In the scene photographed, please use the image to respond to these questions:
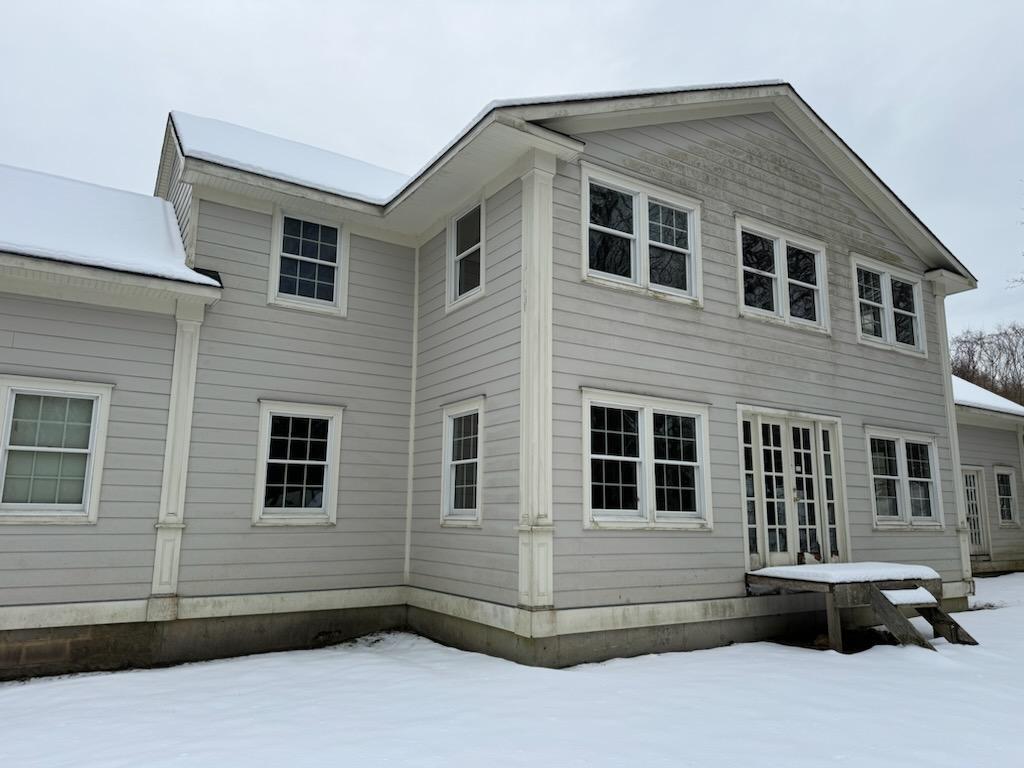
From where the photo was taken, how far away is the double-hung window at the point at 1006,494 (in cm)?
1675

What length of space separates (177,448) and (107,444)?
710mm

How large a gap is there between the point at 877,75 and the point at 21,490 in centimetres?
9935

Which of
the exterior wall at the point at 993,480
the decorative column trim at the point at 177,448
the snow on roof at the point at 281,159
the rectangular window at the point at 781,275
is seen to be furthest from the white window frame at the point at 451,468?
the exterior wall at the point at 993,480

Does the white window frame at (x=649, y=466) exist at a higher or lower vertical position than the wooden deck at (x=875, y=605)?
higher

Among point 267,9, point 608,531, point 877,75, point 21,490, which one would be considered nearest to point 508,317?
point 608,531

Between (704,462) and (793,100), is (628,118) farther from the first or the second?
(704,462)

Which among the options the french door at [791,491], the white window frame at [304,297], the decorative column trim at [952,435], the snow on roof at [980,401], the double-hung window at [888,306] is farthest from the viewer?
the snow on roof at [980,401]

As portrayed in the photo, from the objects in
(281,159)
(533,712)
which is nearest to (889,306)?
(533,712)

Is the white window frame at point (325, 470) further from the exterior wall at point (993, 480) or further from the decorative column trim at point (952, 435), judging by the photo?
the exterior wall at point (993, 480)

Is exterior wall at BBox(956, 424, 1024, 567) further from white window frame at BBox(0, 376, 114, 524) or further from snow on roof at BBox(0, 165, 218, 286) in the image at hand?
white window frame at BBox(0, 376, 114, 524)

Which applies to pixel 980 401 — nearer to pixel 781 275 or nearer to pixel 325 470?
pixel 781 275

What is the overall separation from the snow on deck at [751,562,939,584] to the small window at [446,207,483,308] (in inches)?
198

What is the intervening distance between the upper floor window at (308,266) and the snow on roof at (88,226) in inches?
45.5

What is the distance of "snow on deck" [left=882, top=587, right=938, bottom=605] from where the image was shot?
317 inches
